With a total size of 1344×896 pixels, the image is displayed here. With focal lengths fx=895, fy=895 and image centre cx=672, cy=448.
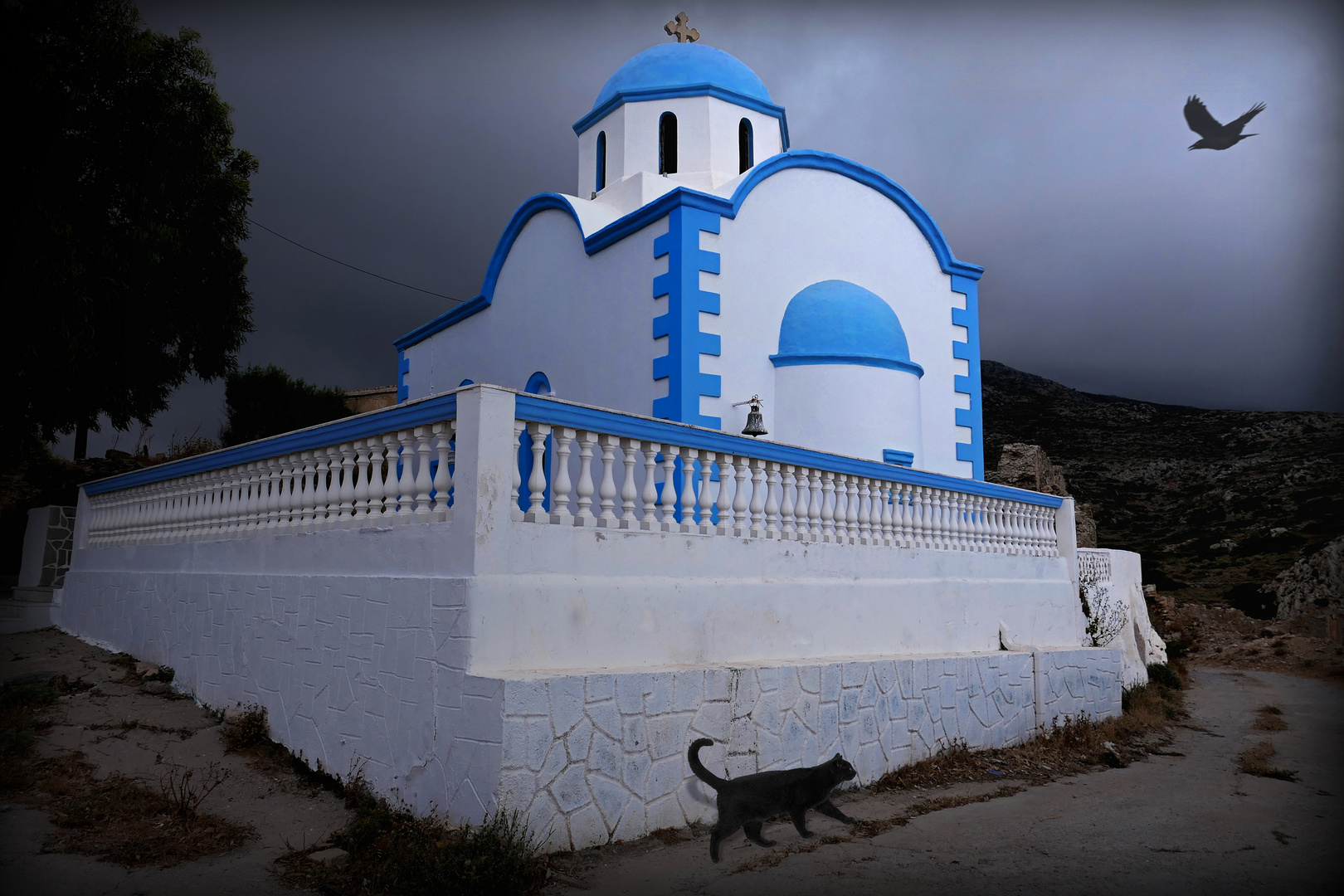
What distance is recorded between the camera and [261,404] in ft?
83.3

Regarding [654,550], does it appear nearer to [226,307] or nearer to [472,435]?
→ [472,435]

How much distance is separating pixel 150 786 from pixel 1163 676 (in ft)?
49.5

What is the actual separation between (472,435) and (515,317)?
26.8 feet

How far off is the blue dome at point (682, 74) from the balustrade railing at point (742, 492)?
23.5ft

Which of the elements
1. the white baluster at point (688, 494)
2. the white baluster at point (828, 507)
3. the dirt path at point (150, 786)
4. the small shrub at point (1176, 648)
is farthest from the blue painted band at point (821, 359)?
the small shrub at point (1176, 648)

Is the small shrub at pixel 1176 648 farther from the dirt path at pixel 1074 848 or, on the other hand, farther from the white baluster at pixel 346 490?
the white baluster at pixel 346 490

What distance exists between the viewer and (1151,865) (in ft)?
17.9

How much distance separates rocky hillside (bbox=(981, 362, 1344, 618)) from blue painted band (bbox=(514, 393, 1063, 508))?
19.5 m

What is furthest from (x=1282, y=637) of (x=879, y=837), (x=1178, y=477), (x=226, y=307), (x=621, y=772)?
(x=226, y=307)

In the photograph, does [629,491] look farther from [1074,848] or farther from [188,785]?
[1074,848]

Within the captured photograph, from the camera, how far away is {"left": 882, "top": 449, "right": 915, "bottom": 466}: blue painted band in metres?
10.9

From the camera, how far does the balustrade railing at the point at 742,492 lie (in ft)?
18.4

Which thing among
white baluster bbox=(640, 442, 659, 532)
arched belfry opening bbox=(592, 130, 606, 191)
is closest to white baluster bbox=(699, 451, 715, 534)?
white baluster bbox=(640, 442, 659, 532)

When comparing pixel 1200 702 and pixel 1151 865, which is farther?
pixel 1200 702
